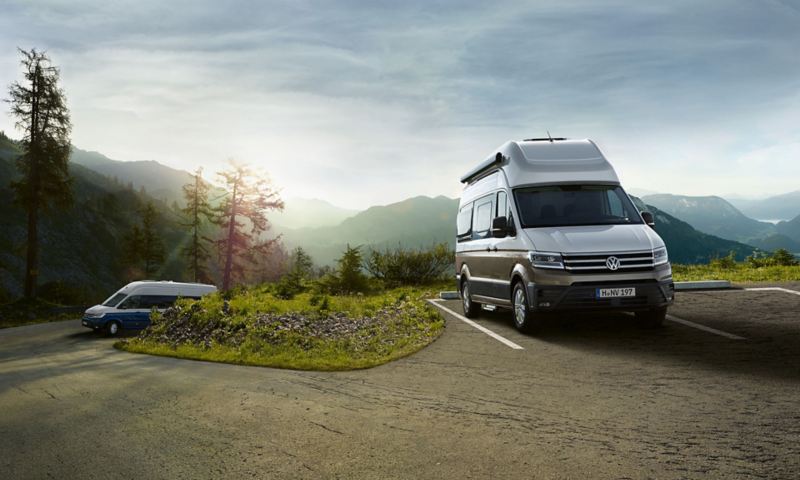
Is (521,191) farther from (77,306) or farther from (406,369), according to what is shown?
(77,306)

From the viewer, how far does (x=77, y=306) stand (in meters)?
40.1

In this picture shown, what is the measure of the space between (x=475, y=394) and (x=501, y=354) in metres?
2.56

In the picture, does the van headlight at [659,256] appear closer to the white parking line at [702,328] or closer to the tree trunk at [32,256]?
the white parking line at [702,328]

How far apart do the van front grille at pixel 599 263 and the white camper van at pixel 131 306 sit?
2290 centimetres

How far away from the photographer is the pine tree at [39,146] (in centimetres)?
3734

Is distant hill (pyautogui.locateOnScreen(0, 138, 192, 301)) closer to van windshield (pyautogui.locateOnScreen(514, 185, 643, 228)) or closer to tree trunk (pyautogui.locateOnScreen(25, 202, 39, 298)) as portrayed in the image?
tree trunk (pyautogui.locateOnScreen(25, 202, 39, 298))

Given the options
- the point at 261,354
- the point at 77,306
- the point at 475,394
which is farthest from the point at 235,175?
the point at 475,394

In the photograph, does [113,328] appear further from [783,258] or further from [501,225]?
[783,258]

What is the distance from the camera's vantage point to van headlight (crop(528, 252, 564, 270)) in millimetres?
9414

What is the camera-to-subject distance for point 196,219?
204ft

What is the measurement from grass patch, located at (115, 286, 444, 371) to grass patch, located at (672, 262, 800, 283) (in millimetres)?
9811

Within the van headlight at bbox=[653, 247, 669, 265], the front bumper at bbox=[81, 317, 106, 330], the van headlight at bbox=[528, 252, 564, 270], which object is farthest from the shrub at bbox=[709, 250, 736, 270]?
the front bumper at bbox=[81, 317, 106, 330]

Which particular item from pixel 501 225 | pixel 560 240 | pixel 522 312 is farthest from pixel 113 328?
pixel 560 240

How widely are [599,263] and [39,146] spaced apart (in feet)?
131
